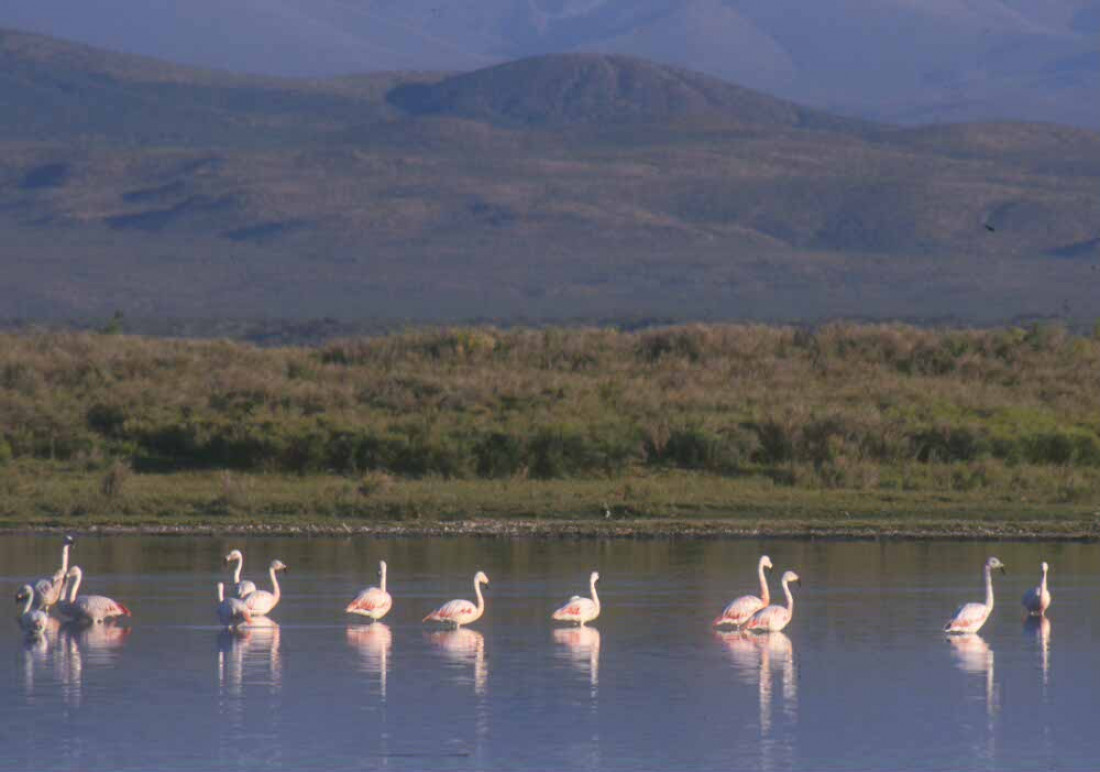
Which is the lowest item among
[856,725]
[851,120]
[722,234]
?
[856,725]

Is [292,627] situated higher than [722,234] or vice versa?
[722,234]

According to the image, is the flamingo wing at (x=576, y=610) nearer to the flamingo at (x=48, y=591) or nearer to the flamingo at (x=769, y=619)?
the flamingo at (x=769, y=619)

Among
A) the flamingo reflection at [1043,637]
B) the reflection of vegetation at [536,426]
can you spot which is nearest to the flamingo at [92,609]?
the flamingo reflection at [1043,637]

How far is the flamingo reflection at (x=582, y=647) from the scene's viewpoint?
634 inches

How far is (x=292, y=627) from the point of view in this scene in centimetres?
1836

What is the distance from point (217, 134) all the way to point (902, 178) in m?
61.1

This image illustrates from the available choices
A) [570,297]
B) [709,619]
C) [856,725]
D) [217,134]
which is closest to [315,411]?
[709,619]

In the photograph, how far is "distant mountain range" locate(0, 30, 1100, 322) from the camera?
98.4m

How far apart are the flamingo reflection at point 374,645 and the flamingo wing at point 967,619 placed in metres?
4.30

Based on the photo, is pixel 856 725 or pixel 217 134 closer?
pixel 856 725

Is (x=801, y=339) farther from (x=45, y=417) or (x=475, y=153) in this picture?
(x=475, y=153)

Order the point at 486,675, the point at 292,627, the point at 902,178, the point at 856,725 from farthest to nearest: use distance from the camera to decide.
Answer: the point at 902,178, the point at 292,627, the point at 486,675, the point at 856,725

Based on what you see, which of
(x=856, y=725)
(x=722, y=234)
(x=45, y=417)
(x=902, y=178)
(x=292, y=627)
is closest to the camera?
(x=856, y=725)

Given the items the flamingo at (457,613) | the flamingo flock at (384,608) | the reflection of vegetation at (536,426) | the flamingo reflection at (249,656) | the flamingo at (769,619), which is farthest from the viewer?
the reflection of vegetation at (536,426)
